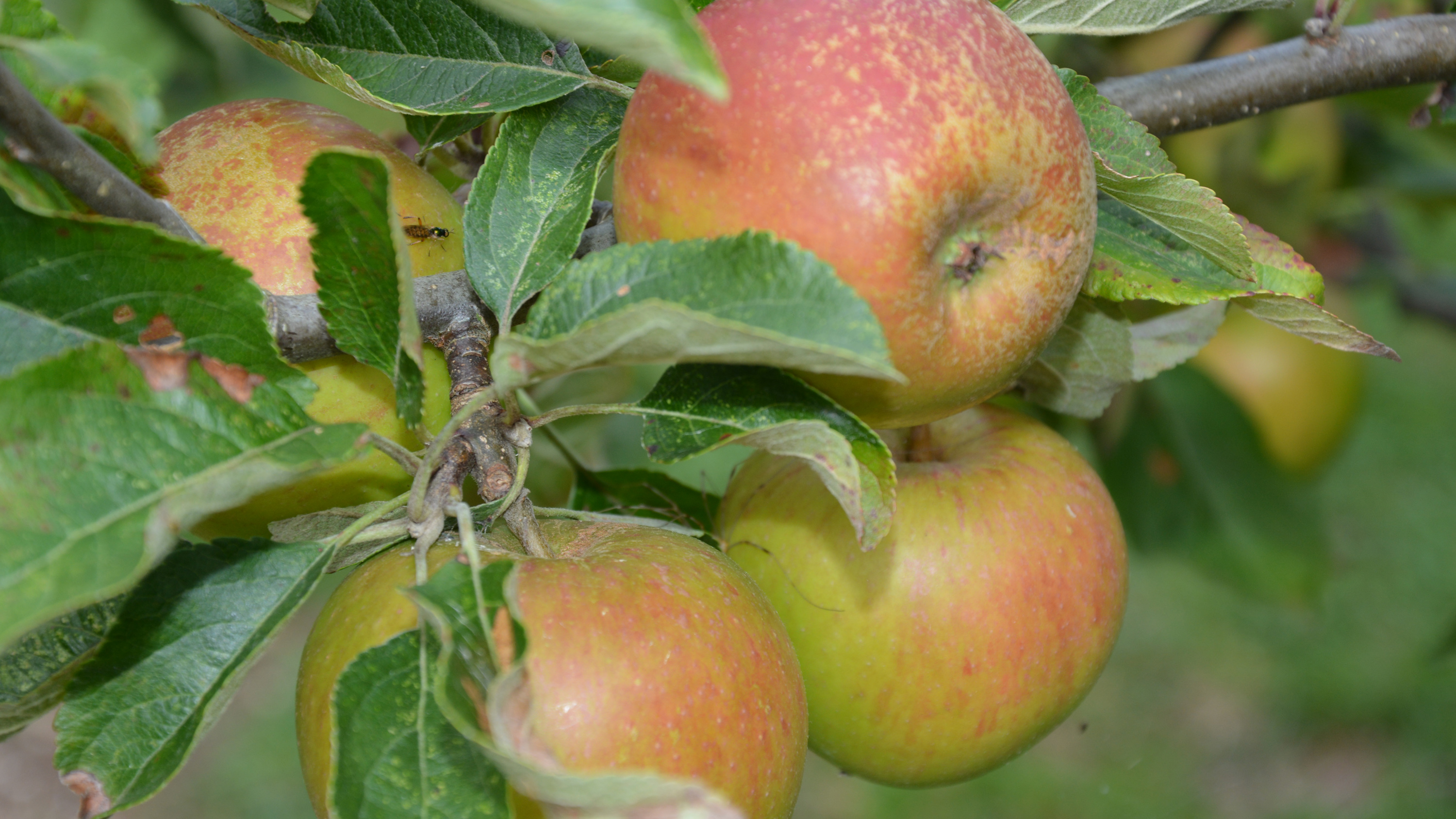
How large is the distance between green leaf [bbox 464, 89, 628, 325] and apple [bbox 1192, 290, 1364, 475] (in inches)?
60.8

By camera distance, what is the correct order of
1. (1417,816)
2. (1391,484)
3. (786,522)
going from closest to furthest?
(786,522), (1417,816), (1391,484)

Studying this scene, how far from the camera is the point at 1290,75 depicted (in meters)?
1.06

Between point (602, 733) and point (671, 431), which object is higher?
point (671, 431)

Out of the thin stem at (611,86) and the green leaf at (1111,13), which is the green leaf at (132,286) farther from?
the green leaf at (1111,13)

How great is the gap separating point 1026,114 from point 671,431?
28 cm

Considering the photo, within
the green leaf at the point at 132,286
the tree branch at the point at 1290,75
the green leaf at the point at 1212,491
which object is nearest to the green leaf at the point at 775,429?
the green leaf at the point at 132,286

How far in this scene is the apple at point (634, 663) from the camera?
24.1 inches

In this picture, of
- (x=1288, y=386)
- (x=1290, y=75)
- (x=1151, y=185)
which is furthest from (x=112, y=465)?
(x=1288, y=386)

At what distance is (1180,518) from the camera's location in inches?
75.1

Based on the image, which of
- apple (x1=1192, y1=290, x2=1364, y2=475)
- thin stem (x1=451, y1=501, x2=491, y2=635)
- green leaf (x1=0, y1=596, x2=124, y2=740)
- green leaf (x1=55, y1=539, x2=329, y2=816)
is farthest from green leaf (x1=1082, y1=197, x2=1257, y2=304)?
apple (x1=1192, y1=290, x2=1364, y2=475)

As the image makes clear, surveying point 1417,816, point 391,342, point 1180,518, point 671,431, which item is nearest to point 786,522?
point 671,431

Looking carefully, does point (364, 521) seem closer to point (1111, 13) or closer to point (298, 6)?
point (298, 6)

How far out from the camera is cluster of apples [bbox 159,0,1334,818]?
23.9 inches

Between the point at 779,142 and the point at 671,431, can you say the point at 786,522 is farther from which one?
the point at 779,142
